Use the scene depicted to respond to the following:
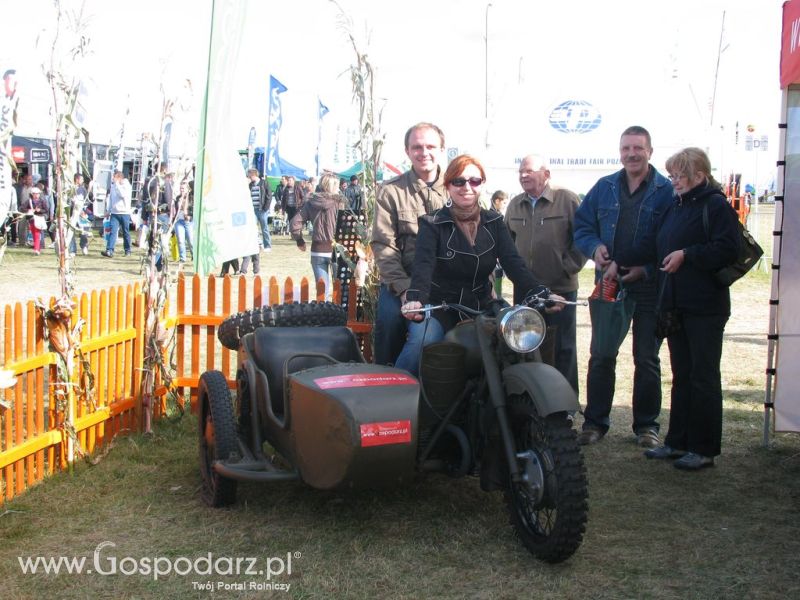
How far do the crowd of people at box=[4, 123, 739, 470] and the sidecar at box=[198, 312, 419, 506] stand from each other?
0.41 metres

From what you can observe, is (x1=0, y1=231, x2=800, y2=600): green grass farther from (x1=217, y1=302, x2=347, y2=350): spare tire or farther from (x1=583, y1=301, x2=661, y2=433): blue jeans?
(x1=217, y1=302, x2=347, y2=350): spare tire

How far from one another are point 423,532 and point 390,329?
1263 mm

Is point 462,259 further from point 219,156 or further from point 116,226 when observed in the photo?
point 116,226

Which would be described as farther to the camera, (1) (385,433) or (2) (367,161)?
(2) (367,161)

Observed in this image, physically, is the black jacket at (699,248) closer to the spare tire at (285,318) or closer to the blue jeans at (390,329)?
the blue jeans at (390,329)

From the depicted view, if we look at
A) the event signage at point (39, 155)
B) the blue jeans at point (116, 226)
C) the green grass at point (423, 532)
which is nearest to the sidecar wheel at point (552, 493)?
the green grass at point (423, 532)

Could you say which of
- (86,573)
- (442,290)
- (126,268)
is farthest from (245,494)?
(126,268)

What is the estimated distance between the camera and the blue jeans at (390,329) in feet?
15.6

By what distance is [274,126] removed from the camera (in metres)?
24.5

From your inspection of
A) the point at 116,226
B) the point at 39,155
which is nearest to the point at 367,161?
the point at 116,226

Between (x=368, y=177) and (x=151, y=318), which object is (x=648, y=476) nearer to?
(x=368, y=177)

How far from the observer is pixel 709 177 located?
4820mm

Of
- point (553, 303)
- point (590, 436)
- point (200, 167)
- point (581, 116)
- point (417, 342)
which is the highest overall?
point (581, 116)

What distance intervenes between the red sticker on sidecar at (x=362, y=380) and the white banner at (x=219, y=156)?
2528 millimetres
